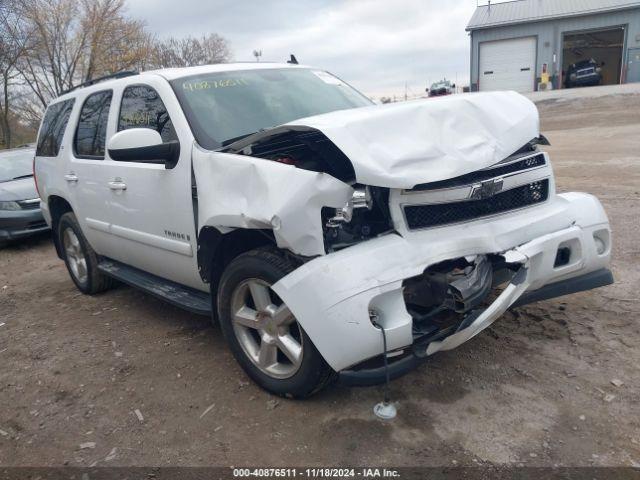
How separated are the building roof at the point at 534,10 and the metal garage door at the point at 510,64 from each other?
3.77 ft

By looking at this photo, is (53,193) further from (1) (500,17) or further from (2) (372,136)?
(1) (500,17)

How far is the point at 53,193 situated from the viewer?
524 cm

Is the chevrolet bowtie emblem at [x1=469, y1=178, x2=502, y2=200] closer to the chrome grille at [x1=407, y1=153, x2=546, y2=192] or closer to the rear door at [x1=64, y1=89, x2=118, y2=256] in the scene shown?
the chrome grille at [x1=407, y1=153, x2=546, y2=192]

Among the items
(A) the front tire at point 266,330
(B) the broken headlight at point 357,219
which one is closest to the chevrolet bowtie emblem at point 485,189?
(B) the broken headlight at point 357,219

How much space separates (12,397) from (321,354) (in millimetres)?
2258

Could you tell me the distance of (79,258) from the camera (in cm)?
532

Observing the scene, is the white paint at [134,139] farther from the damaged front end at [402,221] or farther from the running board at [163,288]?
the running board at [163,288]

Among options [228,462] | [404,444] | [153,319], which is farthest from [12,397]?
[404,444]

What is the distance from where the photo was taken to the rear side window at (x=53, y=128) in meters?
5.11

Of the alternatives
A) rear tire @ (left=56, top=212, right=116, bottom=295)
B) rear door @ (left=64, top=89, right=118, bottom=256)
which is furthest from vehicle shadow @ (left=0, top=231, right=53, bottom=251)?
rear door @ (left=64, top=89, right=118, bottom=256)

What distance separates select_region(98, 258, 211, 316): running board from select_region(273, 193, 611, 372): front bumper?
107cm

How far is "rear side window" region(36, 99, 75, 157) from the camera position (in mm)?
5113

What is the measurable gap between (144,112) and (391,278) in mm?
2386

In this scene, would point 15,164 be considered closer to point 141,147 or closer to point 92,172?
point 92,172
